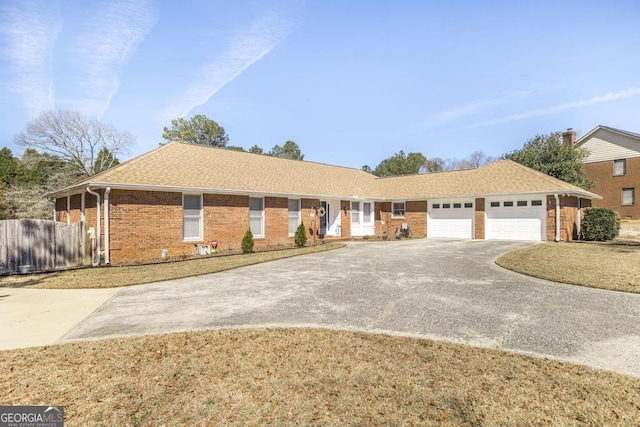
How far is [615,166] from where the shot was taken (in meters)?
28.2

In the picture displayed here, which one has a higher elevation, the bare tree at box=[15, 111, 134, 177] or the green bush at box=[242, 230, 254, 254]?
the bare tree at box=[15, 111, 134, 177]

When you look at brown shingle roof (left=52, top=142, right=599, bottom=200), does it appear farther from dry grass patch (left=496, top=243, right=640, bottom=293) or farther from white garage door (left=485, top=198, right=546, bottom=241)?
dry grass patch (left=496, top=243, right=640, bottom=293)

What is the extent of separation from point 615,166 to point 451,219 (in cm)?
1943

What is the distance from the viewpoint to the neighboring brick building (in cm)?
2716

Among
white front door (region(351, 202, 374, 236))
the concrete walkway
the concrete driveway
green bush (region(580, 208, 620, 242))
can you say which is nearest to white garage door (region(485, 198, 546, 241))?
green bush (region(580, 208, 620, 242))

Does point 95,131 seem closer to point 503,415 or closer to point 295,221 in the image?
point 295,221

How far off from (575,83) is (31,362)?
18368 millimetres

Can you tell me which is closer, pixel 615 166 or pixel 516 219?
pixel 516 219

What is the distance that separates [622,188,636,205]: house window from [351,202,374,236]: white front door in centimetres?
2331

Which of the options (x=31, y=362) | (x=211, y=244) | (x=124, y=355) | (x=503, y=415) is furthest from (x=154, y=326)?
(x=211, y=244)

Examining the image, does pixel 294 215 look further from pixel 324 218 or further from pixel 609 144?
pixel 609 144

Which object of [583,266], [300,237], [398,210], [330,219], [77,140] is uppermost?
[77,140]

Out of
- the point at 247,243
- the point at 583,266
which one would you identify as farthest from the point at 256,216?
the point at 583,266

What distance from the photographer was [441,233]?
844 inches
